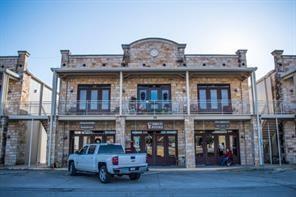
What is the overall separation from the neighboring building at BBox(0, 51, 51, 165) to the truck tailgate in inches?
342

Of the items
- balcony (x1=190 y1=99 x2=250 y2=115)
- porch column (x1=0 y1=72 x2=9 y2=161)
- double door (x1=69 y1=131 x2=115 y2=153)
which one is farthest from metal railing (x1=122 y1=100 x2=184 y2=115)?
porch column (x1=0 y1=72 x2=9 y2=161)

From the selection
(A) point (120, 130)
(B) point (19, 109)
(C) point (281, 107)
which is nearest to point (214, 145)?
(C) point (281, 107)

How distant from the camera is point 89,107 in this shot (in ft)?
58.4

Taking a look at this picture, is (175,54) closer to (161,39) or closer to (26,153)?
(161,39)

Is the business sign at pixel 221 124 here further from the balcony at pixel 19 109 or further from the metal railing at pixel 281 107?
the balcony at pixel 19 109

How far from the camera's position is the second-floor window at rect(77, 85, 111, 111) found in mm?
17797

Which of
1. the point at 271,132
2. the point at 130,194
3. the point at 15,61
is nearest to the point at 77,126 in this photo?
the point at 15,61

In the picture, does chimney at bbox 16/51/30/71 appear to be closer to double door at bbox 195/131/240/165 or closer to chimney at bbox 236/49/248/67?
double door at bbox 195/131/240/165

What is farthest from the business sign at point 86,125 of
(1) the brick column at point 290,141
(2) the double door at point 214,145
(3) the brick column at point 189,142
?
(1) the brick column at point 290,141

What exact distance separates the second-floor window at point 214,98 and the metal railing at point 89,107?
6055 mm

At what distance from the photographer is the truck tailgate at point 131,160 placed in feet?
32.9

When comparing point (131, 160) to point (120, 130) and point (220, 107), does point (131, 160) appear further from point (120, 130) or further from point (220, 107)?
point (220, 107)

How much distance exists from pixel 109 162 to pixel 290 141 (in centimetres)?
1359

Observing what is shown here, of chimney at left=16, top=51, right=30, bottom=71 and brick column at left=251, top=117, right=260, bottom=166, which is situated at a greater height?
chimney at left=16, top=51, right=30, bottom=71
